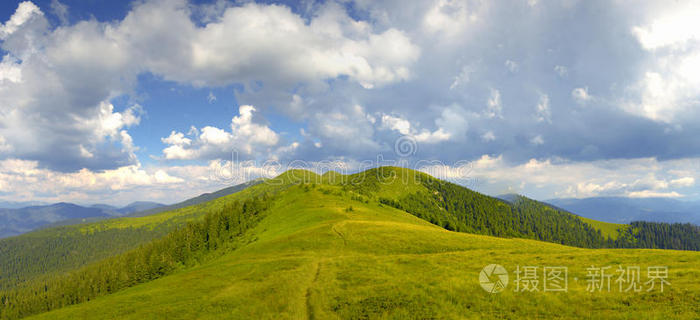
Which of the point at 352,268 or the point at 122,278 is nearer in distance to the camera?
the point at 352,268

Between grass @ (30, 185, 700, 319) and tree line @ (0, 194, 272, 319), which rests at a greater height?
grass @ (30, 185, 700, 319)

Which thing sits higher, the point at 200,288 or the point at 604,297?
the point at 604,297

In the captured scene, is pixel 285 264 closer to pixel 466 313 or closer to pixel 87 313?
pixel 87 313

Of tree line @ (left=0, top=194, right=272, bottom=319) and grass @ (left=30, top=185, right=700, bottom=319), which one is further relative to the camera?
tree line @ (left=0, top=194, right=272, bottom=319)

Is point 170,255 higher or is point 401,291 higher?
point 401,291

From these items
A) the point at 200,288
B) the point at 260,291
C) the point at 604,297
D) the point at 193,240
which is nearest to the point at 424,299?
the point at 604,297

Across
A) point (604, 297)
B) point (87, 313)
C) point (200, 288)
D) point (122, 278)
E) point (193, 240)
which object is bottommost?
point (122, 278)

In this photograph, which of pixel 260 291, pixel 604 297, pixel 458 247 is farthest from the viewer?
pixel 458 247

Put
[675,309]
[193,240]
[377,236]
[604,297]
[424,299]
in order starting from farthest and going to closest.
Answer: [193,240]
[377,236]
[424,299]
[604,297]
[675,309]

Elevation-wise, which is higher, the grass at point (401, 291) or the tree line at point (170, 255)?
the grass at point (401, 291)

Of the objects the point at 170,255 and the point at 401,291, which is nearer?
the point at 401,291

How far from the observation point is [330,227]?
72.6 meters

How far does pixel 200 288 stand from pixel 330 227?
36.9 metres

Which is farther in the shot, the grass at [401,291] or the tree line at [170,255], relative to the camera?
the tree line at [170,255]
